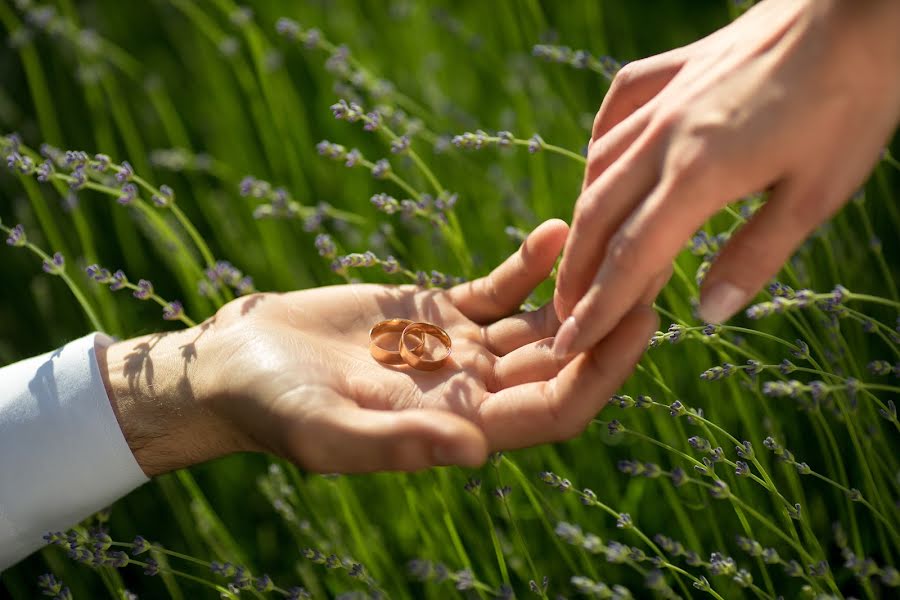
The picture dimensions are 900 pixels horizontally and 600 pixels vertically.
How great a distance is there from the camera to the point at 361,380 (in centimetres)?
181

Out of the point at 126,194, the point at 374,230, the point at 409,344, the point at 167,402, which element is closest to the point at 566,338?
the point at 409,344

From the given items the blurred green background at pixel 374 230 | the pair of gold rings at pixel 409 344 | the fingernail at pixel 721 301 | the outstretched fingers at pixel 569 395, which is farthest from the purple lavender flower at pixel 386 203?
the fingernail at pixel 721 301

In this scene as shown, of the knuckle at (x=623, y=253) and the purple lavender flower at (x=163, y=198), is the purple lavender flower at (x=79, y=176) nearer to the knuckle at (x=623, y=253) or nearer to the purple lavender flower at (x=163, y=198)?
the purple lavender flower at (x=163, y=198)

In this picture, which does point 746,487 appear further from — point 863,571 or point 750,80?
Result: point 750,80

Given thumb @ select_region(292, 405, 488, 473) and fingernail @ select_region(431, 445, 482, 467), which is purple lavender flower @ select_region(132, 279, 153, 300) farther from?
fingernail @ select_region(431, 445, 482, 467)

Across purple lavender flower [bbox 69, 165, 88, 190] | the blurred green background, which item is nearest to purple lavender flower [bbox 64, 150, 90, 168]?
purple lavender flower [bbox 69, 165, 88, 190]

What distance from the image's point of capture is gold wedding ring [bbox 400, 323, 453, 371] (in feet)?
6.14

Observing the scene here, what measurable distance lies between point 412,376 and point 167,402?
→ 0.57 metres

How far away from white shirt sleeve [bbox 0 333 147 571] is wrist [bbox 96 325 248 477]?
0.04 meters

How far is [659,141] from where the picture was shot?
4.98 feet

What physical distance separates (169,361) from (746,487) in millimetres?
1383

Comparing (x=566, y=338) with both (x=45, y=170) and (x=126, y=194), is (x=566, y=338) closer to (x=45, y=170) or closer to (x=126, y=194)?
(x=126, y=194)

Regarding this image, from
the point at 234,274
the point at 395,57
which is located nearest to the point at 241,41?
the point at 395,57

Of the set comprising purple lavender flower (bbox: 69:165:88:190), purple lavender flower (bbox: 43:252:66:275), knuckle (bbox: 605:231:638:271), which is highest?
purple lavender flower (bbox: 69:165:88:190)
